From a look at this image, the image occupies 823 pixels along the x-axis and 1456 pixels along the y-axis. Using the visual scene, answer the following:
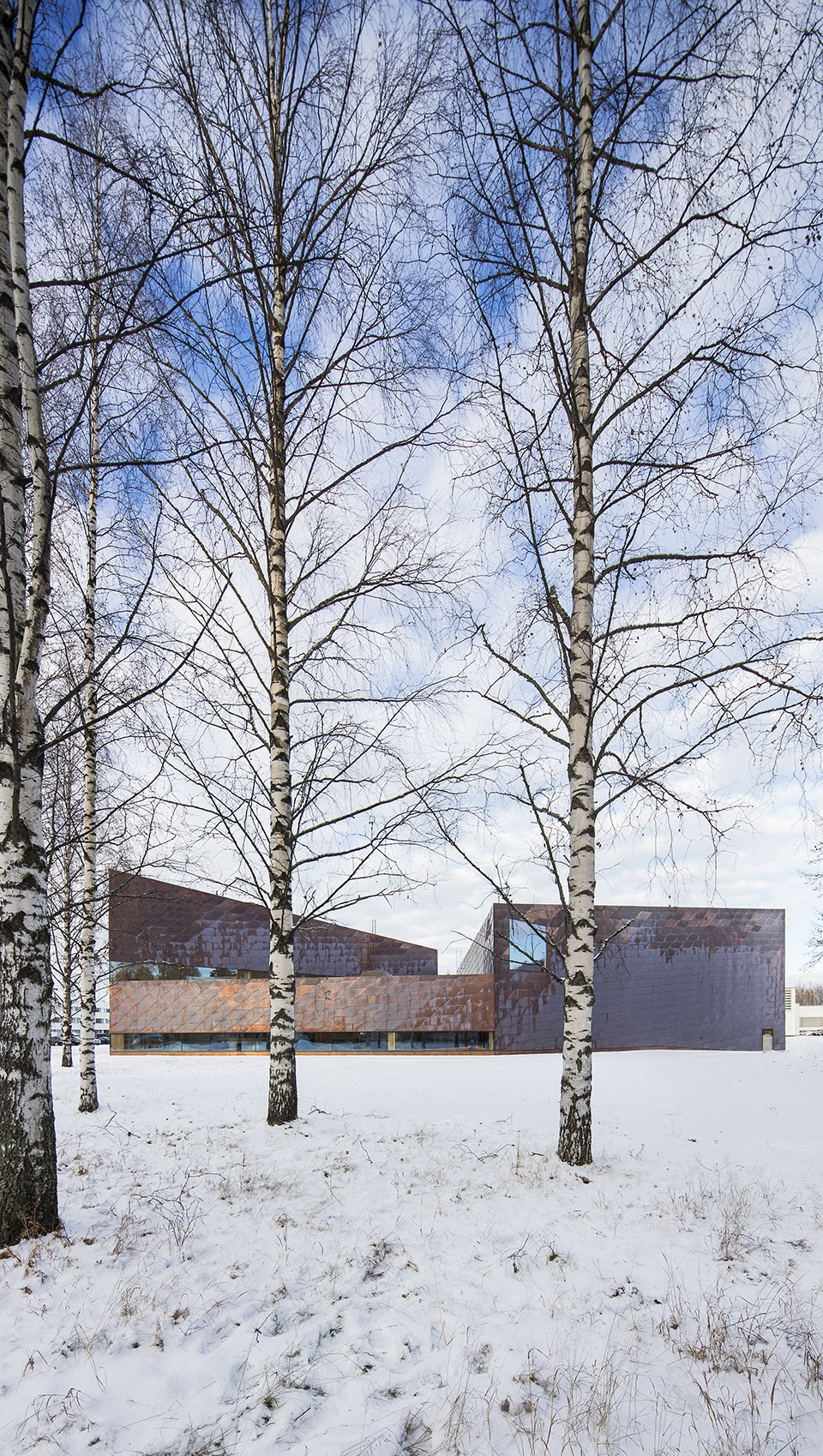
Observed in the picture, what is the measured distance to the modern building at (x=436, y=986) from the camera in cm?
2300

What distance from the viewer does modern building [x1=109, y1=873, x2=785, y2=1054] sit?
2300 centimetres

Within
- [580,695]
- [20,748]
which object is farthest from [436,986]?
[20,748]

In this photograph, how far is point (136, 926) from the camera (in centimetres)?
2461

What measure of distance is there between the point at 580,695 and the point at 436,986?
1900 centimetres

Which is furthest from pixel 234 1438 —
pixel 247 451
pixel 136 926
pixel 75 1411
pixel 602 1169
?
pixel 136 926

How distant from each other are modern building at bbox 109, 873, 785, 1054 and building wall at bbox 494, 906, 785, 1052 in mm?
54

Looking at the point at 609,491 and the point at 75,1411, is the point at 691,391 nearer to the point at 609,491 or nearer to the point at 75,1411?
the point at 609,491

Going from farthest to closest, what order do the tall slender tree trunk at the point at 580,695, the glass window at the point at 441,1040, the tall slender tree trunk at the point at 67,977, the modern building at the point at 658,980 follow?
the modern building at the point at 658,980 → the glass window at the point at 441,1040 → the tall slender tree trunk at the point at 67,977 → the tall slender tree trunk at the point at 580,695

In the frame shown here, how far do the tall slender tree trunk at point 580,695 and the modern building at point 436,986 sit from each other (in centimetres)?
1579

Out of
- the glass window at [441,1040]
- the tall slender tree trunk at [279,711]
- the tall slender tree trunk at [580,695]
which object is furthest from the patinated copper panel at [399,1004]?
the tall slender tree trunk at [580,695]

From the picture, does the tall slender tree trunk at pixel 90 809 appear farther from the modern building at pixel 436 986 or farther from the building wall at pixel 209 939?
the building wall at pixel 209 939

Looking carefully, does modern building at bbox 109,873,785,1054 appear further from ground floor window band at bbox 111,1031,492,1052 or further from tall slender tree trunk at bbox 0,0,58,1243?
tall slender tree trunk at bbox 0,0,58,1243

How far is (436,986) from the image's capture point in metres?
23.1

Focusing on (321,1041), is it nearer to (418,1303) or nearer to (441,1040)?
(441,1040)
